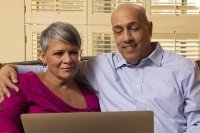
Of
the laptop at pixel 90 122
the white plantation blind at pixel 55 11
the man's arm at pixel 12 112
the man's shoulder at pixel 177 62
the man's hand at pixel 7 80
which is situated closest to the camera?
the laptop at pixel 90 122

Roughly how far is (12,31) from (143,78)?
1.63 meters

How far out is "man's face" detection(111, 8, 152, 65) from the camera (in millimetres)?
1587

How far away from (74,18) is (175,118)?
5.24ft

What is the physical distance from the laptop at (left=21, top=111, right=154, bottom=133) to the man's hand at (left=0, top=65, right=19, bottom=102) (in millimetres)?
555

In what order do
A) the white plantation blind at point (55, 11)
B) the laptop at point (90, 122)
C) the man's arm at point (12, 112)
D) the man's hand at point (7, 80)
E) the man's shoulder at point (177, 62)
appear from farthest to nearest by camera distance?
the white plantation blind at point (55, 11) < the man's shoulder at point (177, 62) < the man's hand at point (7, 80) < the man's arm at point (12, 112) < the laptop at point (90, 122)

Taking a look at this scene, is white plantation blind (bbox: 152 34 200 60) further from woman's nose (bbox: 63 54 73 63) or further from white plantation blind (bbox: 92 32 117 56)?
woman's nose (bbox: 63 54 73 63)

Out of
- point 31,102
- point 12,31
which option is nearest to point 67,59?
point 31,102

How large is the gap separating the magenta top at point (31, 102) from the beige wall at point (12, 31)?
1.37 m

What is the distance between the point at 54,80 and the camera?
61.1 inches

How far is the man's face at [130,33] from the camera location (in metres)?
1.59

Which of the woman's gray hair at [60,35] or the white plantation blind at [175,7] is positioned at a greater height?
the white plantation blind at [175,7]

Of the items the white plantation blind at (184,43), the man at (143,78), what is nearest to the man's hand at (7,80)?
the man at (143,78)

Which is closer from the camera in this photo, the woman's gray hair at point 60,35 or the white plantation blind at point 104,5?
Result: the woman's gray hair at point 60,35

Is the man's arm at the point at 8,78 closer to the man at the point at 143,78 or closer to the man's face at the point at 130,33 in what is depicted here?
the man at the point at 143,78
